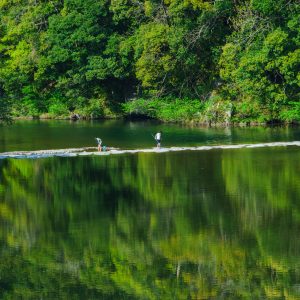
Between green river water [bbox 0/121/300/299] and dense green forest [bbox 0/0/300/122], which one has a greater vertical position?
dense green forest [bbox 0/0/300/122]

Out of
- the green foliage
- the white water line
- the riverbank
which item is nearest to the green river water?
the white water line

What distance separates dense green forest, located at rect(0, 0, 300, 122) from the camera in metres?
58.6

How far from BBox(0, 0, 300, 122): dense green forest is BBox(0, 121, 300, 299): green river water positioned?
14.3 metres

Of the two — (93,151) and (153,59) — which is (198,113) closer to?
(153,59)

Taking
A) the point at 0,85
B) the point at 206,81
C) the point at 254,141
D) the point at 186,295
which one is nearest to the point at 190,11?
the point at 206,81

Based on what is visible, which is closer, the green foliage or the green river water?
the green river water

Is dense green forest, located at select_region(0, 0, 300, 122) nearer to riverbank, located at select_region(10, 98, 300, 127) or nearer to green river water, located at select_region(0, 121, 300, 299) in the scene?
riverbank, located at select_region(10, 98, 300, 127)

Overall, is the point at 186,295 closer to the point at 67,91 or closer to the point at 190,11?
the point at 190,11

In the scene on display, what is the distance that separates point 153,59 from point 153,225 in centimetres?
4011

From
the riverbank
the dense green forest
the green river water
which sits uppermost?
the dense green forest

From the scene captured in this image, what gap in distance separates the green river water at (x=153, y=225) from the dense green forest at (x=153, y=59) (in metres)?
14.3

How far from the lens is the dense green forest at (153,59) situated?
5862cm

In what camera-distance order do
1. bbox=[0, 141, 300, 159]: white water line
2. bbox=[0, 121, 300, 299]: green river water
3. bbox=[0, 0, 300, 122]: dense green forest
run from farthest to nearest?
bbox=[0, 0, 300, 122]: dense green forest
bbox=[0, 141, 300, 159]: white water line
bbox=[0, 121, 300, 299]: green river water

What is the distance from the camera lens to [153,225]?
1045 inches
